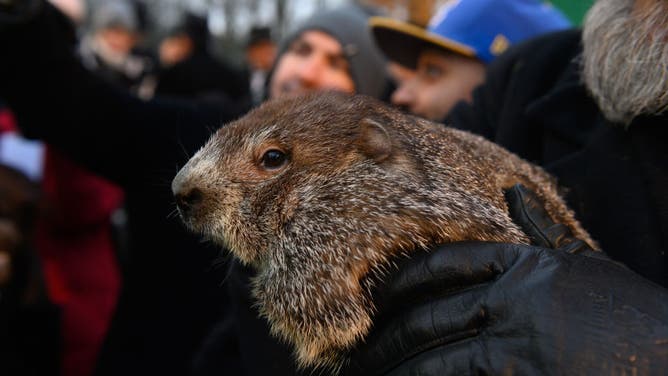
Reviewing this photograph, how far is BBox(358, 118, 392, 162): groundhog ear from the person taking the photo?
1.57 meters

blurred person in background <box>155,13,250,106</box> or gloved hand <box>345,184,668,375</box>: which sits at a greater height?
gloved hand <box>345,184,668,375</box>

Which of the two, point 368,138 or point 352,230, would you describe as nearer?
point 352,230

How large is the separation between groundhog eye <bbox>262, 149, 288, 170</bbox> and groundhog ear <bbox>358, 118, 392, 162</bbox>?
23 cm

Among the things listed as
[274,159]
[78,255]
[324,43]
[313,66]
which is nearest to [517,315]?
[274,159]

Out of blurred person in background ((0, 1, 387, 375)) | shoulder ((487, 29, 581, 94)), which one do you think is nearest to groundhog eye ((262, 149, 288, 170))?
shoulder ((487, 29, 581, 94))

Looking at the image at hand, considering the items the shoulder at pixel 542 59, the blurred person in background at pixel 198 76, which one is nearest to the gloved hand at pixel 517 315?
the shoulder at pixel 542 59

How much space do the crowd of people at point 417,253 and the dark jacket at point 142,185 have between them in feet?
0.04

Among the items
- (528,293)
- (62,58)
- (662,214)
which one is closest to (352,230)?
(528,293)

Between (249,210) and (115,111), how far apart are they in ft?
7.14

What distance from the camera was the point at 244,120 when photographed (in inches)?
70.6

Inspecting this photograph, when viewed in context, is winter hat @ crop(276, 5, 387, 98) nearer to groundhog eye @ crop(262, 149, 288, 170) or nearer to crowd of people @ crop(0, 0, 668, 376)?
crowd of people @ crop(0, 0, 668, 376)

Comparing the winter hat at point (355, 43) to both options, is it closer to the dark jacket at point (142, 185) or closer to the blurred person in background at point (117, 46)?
the dark jacket at point (142, 185)

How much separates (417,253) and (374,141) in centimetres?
35

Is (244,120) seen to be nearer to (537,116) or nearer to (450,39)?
(537,116)
